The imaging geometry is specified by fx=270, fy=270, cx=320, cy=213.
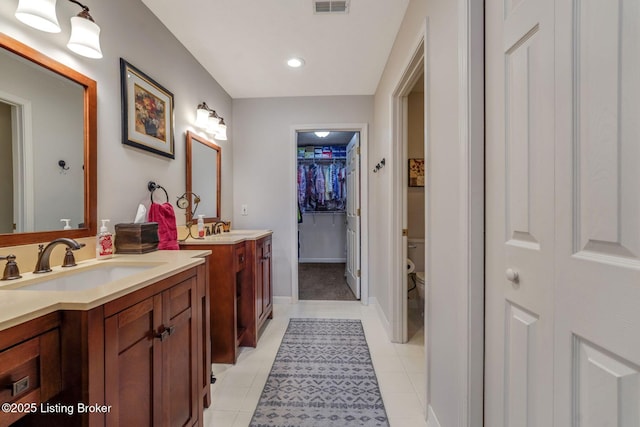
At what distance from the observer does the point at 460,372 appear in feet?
3.40

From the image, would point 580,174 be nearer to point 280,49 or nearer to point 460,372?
point 460,372

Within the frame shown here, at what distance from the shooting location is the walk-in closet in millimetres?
4668

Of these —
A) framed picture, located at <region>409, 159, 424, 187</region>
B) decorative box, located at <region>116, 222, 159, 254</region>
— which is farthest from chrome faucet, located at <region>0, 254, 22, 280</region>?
framed picture, located at <region>409, 159, 424, 187</region>

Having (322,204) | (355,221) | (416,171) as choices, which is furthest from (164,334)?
(322,204)

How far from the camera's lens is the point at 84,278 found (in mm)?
1128

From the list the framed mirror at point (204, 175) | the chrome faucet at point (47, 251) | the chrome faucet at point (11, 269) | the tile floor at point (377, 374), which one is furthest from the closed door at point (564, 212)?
the framed mirror at point (204, 175)

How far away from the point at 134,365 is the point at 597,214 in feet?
4.28

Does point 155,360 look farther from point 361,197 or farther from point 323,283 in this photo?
point 323,283

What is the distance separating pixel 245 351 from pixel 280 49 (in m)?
2.41

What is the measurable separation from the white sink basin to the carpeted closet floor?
7.63ft

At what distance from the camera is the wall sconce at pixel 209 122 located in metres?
2.31

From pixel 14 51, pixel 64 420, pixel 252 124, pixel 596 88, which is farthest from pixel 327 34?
pixel 64 420

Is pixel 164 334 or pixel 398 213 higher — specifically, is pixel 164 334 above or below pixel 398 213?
below

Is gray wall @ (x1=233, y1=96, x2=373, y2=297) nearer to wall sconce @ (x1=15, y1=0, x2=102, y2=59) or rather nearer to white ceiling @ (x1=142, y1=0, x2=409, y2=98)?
white ceiling @ (x1=142, y1=0, x2=409, y2=98)
